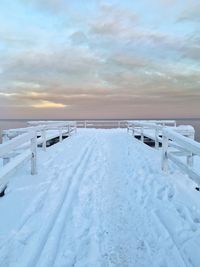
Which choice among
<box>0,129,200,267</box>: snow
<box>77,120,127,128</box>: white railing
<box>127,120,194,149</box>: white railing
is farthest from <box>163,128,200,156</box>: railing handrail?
<box>77,120,127,128</box>: white railing

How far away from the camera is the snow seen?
10.9 ft

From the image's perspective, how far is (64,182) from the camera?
21.4 feet

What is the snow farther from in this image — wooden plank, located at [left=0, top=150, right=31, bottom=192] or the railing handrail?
the railing handrail

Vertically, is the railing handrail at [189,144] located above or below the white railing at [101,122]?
above

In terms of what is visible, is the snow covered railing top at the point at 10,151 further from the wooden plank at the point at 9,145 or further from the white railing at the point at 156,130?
the white railing at the point at 156,130

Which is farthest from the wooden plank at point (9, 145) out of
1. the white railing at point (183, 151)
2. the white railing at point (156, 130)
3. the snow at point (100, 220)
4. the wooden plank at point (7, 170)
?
the white railing at point (156, 130)

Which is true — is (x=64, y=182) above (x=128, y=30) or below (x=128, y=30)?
below

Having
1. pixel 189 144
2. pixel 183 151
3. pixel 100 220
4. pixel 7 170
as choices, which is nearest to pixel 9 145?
pixel 7 170

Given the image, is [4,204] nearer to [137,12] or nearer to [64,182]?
[64,182]

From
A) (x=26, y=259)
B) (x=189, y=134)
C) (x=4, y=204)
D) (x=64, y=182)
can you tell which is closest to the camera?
(x=26, y=259)

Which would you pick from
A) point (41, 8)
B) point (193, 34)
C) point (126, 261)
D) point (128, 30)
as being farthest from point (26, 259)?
point (193, 34)

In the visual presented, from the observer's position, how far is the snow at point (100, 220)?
3.32 metres

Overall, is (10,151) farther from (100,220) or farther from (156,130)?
(156,130)

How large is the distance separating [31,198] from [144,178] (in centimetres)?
292
